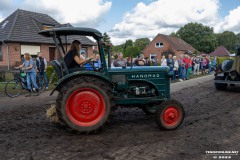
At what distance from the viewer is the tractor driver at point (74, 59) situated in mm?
5141

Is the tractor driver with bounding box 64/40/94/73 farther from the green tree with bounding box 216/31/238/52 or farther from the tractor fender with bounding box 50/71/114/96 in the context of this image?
the green tree with bounding box 216/31/238/52

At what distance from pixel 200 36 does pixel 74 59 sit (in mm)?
75099

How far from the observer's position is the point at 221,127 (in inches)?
211

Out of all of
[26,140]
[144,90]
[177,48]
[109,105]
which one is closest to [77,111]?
[109,105]

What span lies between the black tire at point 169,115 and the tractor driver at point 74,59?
1797 millimetres

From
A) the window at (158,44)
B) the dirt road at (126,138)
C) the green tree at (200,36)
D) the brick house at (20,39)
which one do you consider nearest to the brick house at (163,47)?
the window at (158,44)

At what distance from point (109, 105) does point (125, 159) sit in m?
1.35

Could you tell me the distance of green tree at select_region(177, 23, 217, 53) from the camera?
74.1 metres

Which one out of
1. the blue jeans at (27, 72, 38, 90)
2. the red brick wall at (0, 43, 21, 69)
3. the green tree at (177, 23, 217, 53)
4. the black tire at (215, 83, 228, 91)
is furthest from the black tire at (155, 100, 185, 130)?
the green tree at (177, 23, 217, 53)

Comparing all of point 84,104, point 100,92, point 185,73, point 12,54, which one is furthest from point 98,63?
point 12,54

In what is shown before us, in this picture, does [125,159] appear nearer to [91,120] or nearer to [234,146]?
[91,120]

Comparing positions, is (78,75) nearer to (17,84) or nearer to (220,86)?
(17,84)

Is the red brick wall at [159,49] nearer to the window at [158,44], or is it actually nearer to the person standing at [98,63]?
the window at [158,44]

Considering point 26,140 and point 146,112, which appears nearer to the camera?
point 26,140
